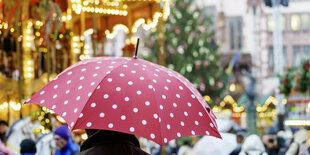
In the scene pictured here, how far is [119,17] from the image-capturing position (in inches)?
711

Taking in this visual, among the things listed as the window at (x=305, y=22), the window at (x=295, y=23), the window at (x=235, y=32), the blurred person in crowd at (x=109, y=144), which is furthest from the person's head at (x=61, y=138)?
the window at (x=295, y=23)

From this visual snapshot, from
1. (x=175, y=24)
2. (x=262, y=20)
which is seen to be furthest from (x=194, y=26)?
(x=262, y=20)

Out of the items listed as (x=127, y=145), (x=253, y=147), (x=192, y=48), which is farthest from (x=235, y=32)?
(x=127, y=145)

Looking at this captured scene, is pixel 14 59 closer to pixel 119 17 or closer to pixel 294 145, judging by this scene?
pixel 119 17

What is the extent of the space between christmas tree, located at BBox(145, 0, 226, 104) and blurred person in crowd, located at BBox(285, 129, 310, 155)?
30108 mm

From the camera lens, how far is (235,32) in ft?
203

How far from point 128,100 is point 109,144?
0.33 meters

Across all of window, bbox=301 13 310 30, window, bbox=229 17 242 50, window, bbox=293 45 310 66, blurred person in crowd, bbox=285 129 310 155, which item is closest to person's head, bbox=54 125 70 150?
blurred person in crowd, bbox=285 129 310 155

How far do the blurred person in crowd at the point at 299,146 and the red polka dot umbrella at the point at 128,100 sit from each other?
6.06m

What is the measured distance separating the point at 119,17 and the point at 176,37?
24245mm

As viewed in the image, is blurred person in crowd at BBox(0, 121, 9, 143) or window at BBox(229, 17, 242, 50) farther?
window at BBox(229, 17, 242, 50)

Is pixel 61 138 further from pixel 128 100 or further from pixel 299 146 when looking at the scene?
pixel 299 146

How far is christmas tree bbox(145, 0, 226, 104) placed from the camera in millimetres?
41594

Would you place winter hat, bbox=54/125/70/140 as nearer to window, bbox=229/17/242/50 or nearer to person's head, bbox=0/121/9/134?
person's head, bbox=0/121/9/134
